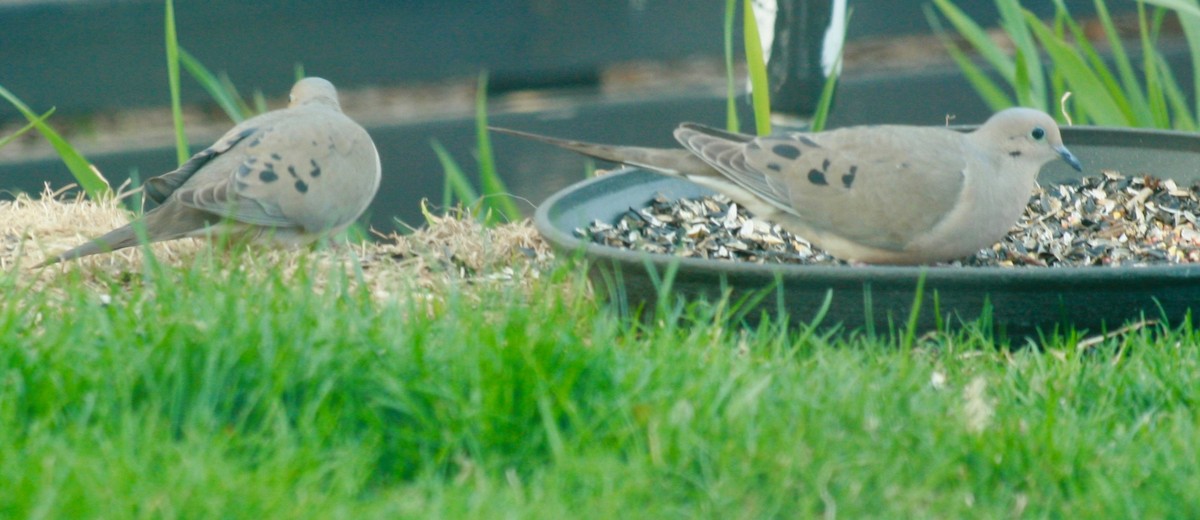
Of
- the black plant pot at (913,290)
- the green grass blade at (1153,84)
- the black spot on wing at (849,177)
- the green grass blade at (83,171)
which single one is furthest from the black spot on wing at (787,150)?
the green grass blade at (83,171)

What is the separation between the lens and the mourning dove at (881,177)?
121 inches

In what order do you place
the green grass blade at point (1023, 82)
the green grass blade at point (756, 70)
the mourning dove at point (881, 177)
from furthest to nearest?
the green grass blade at point (1023, 82) → the green grass blade at point (756, 70) → the mourning dove at point (881, 177)

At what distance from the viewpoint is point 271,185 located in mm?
3330

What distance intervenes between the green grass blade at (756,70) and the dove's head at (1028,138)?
2.31ft

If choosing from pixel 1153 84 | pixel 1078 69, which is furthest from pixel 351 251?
pixel 1153 84

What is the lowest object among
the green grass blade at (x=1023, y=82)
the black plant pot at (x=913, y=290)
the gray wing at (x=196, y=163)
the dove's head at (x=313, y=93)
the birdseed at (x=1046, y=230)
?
the birdseed at (x=1046, y=230)

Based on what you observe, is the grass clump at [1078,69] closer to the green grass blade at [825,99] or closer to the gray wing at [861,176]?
the green grass blade at [825,99]

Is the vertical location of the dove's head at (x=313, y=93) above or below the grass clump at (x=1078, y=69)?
above

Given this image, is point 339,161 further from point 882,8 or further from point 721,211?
point 882,8

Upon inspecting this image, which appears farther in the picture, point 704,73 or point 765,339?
point 704,73

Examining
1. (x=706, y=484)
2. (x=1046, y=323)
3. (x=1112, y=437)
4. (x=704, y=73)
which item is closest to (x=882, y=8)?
(x=704, y=73)

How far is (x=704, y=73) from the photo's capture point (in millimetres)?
6949

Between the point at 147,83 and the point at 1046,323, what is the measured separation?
149 inches

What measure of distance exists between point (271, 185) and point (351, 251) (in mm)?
253
